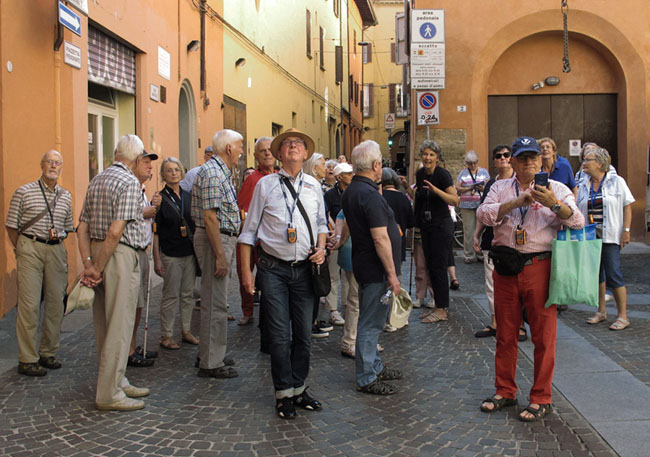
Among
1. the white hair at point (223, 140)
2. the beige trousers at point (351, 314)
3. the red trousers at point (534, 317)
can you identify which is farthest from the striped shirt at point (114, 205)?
the red trousers at point (534, 317)

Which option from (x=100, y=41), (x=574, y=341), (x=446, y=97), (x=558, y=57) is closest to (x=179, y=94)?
(x=100, y=41)

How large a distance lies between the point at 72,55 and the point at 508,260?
654 centimetres

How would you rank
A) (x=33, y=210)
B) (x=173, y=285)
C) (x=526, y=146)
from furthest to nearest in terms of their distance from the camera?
1. (x=173, y=285)
2. (x=33, y=210)
3. (x=526, y=146)

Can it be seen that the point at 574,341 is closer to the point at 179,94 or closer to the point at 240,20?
the point at 179,94

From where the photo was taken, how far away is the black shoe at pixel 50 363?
5.72 metres

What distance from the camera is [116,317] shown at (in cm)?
474

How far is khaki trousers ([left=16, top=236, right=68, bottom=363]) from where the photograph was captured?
18.5ft

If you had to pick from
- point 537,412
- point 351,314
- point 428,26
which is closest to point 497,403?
point 537,412

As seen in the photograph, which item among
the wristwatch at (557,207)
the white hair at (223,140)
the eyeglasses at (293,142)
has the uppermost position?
the white hair at (223,140)

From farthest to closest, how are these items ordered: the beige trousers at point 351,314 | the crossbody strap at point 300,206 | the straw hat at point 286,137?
1. the beige trousers at point 351,314
2. the straw hat at point 286,137
3. the crossbody strap at point 300,206

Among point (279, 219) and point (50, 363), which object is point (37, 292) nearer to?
point (50, 363)

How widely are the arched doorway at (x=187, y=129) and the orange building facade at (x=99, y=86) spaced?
0.02m

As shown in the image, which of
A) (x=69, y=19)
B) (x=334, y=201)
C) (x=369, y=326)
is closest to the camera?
(x=369, y=326)

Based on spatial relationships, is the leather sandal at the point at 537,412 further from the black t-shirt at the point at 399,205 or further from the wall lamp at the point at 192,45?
the wall lamp at the point at 192,45
